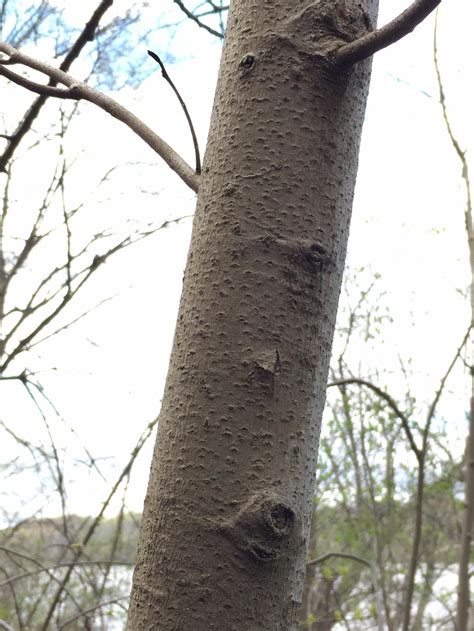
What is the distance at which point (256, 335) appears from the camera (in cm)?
55

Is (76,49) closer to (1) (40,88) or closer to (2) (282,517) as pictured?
(1) (40,88)

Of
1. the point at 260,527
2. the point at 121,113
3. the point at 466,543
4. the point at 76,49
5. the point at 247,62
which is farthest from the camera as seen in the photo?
the point at 466,543

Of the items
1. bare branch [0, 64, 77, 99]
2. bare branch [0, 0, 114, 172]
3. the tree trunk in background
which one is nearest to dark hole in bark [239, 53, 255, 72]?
the tree trunk in background

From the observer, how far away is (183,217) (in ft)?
12.0

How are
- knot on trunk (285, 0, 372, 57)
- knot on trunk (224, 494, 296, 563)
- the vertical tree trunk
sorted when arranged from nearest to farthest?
1. knot on trunk (224, 494, 296, 563)
2. knot on trunk (285, 0, 372, 57)
3. the vertical tree trunk

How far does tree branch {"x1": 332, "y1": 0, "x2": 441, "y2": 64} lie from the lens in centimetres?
54

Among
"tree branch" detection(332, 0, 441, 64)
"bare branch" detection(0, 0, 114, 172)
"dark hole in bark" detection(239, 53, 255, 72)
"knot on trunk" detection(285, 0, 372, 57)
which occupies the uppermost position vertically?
"bare branch" detection(0, 0, 114, 172)

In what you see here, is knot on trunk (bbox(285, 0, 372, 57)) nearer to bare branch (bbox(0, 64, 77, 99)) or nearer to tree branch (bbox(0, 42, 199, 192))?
tree branch (bbox(0, 42, 199, 192))

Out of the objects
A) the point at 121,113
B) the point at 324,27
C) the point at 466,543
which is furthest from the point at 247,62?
the point at 466,543

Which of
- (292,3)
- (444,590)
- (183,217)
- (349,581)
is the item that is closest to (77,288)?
(183,217)

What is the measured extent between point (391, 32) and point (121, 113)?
1.10ft

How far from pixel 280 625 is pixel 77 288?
2.88m

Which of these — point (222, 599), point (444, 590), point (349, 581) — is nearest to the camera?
point (222, 599)

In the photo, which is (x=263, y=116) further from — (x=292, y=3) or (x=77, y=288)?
(x=77, y=288)
